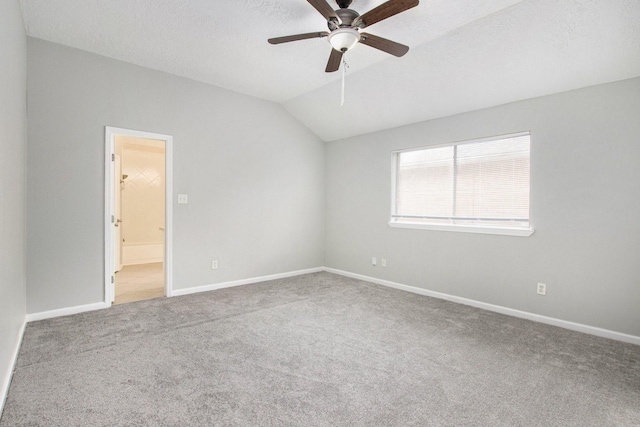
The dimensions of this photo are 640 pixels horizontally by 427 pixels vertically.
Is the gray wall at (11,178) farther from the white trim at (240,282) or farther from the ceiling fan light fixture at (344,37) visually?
the ceiling fan light fixture at (344,37)

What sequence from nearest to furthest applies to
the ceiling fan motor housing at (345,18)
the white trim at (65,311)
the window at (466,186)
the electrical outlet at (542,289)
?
the ceiling fan motor housing at (345,18), the white trim at (65,311), the electrical outlet at (542,289), the window at (466,186)

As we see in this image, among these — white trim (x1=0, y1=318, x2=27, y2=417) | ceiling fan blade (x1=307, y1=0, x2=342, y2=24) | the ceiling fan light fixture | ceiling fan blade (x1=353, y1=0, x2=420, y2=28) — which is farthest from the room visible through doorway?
ceiling fan blade (x1=353, y1=0, x2=420, y2=28)

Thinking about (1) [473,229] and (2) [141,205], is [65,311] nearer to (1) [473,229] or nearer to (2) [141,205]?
(2) [141,205]

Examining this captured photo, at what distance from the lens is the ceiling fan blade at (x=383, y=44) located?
7.85 feet

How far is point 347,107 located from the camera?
4652 millimetres

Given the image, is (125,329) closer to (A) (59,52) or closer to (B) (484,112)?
(A) (59,52)

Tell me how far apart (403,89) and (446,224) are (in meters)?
1.82

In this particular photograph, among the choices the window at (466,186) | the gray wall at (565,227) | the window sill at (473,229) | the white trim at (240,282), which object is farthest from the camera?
the white trim at (240,282)

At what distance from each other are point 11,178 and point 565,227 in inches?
188

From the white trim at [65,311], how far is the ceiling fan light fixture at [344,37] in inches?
142

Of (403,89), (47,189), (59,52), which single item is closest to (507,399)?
(403,89)

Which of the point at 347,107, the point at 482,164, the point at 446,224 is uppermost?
the point at 347,107

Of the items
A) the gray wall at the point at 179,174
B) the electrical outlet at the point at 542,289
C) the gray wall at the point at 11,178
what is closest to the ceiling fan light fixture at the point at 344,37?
the gray wall at the point at 11,178

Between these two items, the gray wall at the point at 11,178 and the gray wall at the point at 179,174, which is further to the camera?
the gray wall at the point at 179,174
